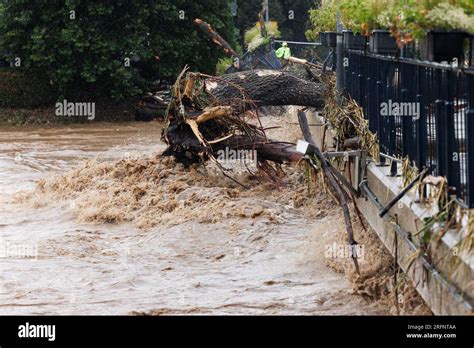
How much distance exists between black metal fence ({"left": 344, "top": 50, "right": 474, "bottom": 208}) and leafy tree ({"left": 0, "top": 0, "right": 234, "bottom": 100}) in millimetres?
21391

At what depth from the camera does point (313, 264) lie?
11070 mm

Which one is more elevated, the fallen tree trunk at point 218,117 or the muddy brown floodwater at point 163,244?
the fallen tree trunk at point 218,117

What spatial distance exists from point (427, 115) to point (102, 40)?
82.1ft

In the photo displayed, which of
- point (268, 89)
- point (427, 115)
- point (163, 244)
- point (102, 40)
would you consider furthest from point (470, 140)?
point (102, 40)

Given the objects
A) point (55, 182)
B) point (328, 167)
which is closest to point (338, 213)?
point (328, 167)

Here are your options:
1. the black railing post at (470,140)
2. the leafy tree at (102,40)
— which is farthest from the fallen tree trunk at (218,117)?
the leafy tree at (102,40)

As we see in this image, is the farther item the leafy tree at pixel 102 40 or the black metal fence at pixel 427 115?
the leafy tree at pixel 102 40

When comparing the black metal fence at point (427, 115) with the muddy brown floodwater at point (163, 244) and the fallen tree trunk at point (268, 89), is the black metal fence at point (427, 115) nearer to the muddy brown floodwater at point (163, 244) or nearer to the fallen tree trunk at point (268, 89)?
the muddy brown floodwater at point (163, 244)

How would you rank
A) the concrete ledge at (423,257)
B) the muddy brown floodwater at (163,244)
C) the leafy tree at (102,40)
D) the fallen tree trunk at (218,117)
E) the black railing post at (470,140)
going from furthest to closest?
the leafy tree at (102,40) → the fallen tree trunk at (218,117) → the muddy brown floodwater at (163,244) → the black railing post at (470,140) → the concrete ledge at (423,257)

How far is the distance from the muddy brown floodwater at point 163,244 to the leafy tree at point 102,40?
1297 centimetres

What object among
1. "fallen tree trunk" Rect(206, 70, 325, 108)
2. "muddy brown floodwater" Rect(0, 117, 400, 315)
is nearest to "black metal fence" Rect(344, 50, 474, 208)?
"muddy brown floodwater" Rect(0, 117, 400, 315)

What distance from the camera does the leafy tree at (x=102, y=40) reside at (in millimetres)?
32719

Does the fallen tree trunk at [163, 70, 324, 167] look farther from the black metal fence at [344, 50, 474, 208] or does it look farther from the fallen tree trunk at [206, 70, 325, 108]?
the black metal fence at [344, 50, 474, 208]

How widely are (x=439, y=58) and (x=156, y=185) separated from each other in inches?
363
